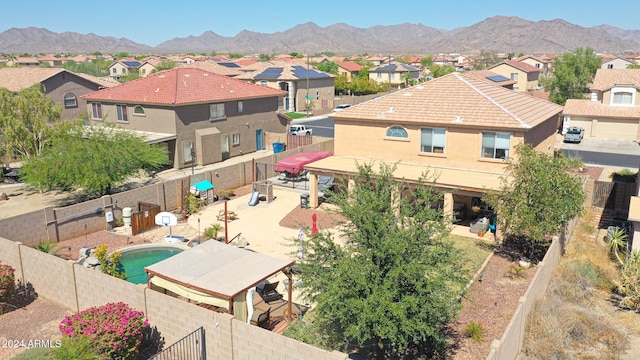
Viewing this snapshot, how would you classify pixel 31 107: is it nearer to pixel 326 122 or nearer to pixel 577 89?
pixel 326 122

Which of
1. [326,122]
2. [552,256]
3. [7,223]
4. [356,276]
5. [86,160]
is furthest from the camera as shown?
[326,122]

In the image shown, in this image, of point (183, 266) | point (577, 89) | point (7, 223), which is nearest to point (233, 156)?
point (7, 223)

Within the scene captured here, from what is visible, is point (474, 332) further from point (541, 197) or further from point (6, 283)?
point (6, 283)

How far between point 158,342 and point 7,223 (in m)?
11.3

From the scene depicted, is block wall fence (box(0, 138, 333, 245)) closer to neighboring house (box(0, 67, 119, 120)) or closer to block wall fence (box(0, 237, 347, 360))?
block wall fence (box(0, 237, 347, 360))

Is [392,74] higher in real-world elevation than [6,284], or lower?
higher

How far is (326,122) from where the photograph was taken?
66.3 meters

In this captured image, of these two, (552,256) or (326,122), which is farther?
(326,122)

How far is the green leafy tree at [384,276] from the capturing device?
12.2 meters

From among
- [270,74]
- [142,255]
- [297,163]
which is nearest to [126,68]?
[270,74]

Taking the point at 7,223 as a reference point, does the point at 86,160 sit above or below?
above

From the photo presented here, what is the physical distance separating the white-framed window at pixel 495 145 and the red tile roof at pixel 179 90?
21179mm

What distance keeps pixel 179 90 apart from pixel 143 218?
1627cm

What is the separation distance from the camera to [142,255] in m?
23.3
